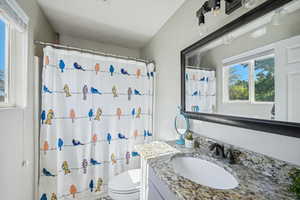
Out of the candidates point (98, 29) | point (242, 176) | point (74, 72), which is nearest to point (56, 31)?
point (98, 29)

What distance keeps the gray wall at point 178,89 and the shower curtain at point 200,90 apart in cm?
14

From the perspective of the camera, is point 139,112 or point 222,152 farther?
point 139,112

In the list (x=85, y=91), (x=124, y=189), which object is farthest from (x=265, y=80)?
(x=85, y=91)

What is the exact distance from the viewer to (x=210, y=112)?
106 centimetres

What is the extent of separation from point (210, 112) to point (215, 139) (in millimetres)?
208

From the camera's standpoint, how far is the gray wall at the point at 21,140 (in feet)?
3.01

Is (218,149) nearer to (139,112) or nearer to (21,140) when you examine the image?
(139,112)

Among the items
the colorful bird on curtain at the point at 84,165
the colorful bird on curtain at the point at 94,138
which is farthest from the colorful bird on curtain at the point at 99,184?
the colorful bird on curtain at the point at 94,138

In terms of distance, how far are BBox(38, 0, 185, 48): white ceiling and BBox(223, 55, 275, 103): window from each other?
3.20 feet

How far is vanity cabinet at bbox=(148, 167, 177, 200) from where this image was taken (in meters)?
0.67

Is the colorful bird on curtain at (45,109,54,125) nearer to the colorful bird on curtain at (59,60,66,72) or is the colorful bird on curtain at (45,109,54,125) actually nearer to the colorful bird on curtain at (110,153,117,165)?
the colorful bird on curtain at (59,60,66,72)

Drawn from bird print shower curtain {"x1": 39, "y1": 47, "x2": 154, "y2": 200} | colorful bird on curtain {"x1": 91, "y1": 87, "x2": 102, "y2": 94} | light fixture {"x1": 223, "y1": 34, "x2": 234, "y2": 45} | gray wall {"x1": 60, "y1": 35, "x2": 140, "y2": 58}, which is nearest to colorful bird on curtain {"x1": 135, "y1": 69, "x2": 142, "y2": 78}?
bird print shower curtain {"x1": 39, "y1": 47, "x2": 154, "y2": 200}

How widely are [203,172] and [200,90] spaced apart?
2.13 feet

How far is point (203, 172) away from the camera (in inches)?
36.1
